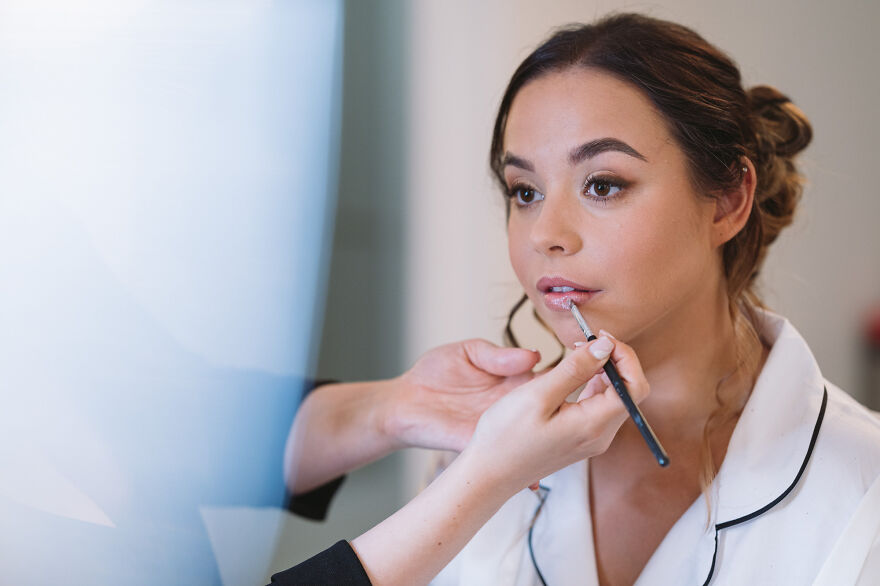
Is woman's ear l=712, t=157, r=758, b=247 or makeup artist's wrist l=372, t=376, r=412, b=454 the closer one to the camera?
woman's ear l=712, t=157, r=758, b=247

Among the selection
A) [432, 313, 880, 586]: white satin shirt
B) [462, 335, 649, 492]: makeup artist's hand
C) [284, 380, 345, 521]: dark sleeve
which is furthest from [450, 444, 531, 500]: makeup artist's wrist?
[284, 380, 345, 521]: dark sleeve

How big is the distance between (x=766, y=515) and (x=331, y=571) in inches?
17.3

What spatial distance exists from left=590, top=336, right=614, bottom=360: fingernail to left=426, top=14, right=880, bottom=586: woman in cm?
7

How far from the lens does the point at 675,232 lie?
86 centimetres

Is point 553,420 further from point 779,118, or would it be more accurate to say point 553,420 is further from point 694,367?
point 779,118

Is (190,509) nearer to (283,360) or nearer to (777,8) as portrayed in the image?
(283,360)

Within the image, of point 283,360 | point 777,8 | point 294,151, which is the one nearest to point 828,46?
point 777,8

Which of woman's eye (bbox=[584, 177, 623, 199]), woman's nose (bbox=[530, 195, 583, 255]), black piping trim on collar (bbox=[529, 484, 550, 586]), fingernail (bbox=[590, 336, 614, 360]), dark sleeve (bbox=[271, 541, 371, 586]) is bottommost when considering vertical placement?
black piping trim on collar (bbox=[529, 484, 550, 586])

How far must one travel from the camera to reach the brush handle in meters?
0.62

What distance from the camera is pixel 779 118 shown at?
1021mm

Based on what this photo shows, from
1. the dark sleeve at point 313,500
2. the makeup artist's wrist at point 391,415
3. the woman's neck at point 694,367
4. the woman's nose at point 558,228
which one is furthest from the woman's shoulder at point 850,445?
the dark sleeve at point 313,500

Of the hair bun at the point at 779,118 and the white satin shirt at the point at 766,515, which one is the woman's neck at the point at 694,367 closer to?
the white satin shirt at the point at 766,515

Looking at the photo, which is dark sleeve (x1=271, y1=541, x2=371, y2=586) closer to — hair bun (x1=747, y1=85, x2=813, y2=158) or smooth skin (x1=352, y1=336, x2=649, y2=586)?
smooth skin (x1=352, y1=336, x2=649, y2=586)

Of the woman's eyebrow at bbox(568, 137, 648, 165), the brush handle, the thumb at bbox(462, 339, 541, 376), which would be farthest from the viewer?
the thumb at bbox(462, 339, 541, 376)
